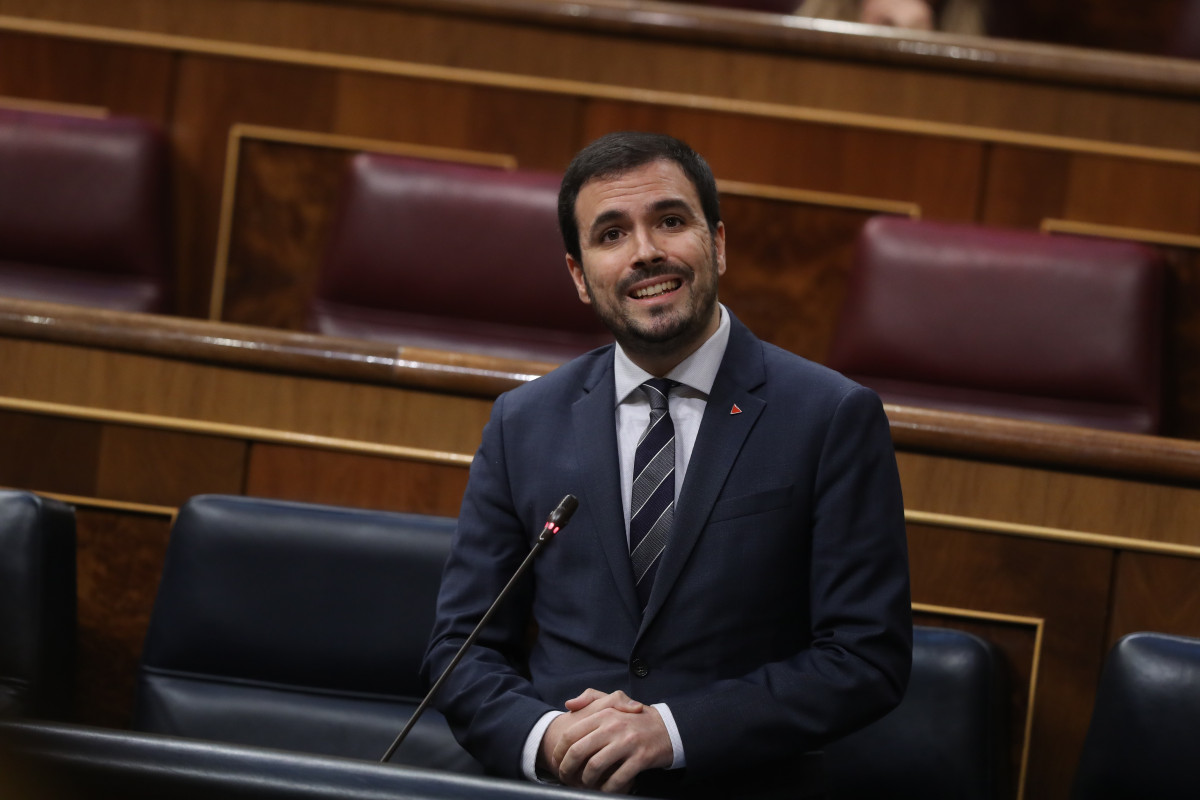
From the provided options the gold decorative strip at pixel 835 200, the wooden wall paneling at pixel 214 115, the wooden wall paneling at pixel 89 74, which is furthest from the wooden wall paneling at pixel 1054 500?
the wooden wall paneling at pixel 89 74

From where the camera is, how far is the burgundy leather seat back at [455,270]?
84 cm

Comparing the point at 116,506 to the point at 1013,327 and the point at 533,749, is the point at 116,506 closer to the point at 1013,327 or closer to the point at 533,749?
the point at 533,749

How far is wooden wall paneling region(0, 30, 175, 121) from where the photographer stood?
956 millimetres

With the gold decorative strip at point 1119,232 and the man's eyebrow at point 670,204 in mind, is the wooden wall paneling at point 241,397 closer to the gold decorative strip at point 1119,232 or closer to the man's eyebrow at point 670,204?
the man's eyebrow at point 670,204

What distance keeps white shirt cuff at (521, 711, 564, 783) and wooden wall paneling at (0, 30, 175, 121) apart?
66 centimetres

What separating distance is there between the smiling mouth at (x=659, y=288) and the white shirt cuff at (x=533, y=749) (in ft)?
0.59

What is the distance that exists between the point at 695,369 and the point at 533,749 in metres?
0.17

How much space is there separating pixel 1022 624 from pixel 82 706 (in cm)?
48

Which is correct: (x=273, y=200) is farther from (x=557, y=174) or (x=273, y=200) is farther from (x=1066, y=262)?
(x=1066, y=262)

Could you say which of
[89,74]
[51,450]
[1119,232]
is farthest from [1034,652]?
[89,74]

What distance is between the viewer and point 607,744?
0.46 m

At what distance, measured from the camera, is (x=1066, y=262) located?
0.79 m

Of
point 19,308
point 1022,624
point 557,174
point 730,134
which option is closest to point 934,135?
point 730,134

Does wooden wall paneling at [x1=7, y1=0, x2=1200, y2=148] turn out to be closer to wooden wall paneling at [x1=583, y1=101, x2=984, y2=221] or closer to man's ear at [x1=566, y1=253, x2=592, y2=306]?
wooden wall paneling at [x1=583, y1=101, x2=984, y2=221]
